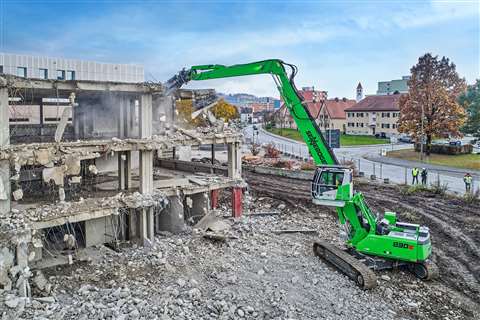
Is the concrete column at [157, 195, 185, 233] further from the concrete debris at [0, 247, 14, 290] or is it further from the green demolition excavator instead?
the concrete debris at [0, 247, 14, 290]

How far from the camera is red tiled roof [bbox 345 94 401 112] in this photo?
74.9 meters

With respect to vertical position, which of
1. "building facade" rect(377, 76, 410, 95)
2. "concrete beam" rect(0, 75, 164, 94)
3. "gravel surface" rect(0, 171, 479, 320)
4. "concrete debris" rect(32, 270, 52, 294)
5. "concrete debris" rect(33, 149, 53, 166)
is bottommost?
"gravel surface" rect(0, 171, 479, 320)

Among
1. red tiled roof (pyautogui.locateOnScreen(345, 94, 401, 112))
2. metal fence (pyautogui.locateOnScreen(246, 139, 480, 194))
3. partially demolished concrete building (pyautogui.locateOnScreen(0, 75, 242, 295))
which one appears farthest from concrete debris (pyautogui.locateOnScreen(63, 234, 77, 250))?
red tiled roof (pyautogui.locateOnScreen(345, 94, 401, 112))

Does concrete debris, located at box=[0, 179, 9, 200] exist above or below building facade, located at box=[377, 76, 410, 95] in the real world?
below

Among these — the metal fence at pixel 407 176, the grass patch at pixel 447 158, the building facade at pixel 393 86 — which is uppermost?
the building facade at pixel 393 86

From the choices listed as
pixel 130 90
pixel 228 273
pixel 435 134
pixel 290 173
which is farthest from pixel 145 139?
pixel 435 134

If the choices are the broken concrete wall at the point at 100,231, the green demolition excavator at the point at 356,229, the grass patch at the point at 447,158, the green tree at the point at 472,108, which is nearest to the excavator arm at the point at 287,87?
the green demolition excavator at the point at 356,229

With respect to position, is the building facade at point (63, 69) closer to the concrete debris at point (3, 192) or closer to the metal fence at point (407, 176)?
the concrete debris at point (3, 192)

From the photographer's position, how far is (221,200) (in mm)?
31203

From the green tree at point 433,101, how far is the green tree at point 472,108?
982 mm

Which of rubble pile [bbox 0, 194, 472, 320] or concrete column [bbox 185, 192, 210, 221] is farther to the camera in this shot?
concrete column [bbox 185, 192, 210, 221]

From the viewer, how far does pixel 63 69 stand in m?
36.0

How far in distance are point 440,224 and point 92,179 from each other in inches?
737

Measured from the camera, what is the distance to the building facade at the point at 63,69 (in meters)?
34.1
